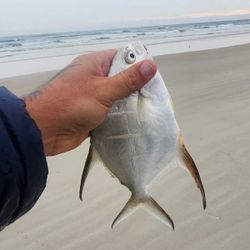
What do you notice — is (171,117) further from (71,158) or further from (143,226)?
(71,158)

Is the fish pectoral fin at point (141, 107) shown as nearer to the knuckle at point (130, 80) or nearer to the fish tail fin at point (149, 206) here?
the knuckle at point (130, 80)

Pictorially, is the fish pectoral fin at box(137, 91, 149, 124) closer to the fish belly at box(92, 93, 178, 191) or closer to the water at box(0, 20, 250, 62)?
the fish belly at box(92, 93, 178, 191)

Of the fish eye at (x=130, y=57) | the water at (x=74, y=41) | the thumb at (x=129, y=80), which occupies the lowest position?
the water at (x=74, y=41)

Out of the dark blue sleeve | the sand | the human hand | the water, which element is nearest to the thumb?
the human hand

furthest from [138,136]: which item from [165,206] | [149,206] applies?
[165,206]

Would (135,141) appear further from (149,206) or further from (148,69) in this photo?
(149,206)

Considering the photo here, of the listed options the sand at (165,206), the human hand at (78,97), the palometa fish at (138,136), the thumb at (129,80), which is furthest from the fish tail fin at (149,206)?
the sand at (165,206)
